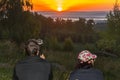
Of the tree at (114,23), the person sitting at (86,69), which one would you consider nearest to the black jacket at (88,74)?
the person sitting at (86,69)

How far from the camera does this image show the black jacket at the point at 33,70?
691cm

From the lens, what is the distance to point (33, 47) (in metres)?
6.91

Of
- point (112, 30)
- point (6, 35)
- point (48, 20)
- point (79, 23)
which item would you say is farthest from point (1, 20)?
point (79, 23)

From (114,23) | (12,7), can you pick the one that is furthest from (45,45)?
(114,23)

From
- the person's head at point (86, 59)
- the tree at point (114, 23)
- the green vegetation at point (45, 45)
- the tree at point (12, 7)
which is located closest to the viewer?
the person's head at point (86, 59)

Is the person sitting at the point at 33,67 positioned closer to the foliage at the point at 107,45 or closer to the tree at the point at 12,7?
the tree at the point at 12,7

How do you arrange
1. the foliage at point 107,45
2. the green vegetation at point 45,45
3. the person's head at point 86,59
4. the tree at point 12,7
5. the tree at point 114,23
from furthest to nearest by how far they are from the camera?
1. the tree at point 114,23
2. the foliage at point 107,45
3. the tree at point 12,7
4. the green vegetation at point 45,45
5. the person's head at point 86,59

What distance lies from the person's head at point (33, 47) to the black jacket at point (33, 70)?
0.08m

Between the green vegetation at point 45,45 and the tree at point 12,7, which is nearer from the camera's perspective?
the green vegetation at point 45,45

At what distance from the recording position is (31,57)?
694cm

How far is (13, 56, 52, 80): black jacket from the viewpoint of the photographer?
6.91 meters

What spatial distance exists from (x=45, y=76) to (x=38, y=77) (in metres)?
0.11

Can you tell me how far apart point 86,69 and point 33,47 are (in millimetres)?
874

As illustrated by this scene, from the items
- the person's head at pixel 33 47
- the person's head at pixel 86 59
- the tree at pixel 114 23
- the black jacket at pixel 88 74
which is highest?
the person's head at pixel 33 47
